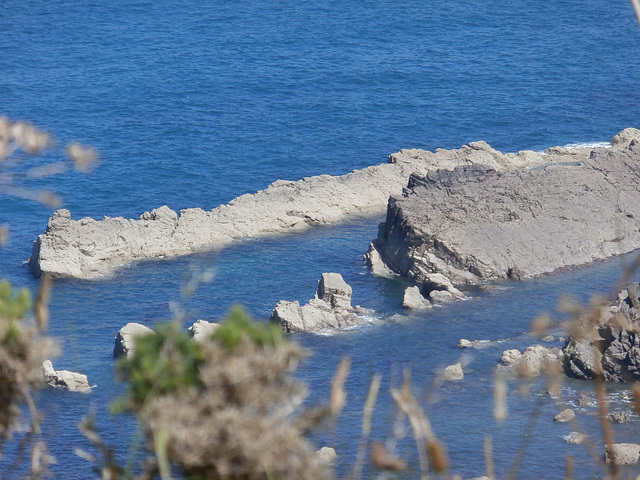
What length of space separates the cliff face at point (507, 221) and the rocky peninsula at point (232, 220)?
12.7 feet

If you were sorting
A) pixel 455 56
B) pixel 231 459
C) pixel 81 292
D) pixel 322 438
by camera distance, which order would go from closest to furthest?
pixel 231 459 < pixel 322 438 < pixel 81 292 < pixel 455 56

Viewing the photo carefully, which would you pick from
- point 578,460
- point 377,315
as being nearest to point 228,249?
point 377,315

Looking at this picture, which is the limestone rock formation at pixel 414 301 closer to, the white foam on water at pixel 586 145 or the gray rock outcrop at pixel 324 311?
the gray rock outcrop at pixel 324 311

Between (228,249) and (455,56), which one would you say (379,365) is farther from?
(455,56)

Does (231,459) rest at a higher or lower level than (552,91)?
higher

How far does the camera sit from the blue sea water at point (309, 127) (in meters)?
50.4

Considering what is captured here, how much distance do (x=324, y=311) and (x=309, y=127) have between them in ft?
156

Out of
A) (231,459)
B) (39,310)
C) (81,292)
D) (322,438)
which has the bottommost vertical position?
(81,292)

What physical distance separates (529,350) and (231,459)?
146ft

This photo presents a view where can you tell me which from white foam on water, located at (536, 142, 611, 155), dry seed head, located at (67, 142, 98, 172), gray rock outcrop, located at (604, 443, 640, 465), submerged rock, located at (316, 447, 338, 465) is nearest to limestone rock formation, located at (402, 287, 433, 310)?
submerged rock, located at (316, 447, 338, 465)

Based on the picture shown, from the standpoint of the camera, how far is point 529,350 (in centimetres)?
5212

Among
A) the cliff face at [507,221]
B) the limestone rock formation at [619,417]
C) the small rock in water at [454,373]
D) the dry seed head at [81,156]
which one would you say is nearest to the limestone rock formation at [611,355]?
the limestone rock formation at [619,417]

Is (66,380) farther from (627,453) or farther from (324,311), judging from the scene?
(627,453)

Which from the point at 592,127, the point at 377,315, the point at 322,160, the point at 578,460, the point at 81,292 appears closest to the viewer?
the point at 578,460
